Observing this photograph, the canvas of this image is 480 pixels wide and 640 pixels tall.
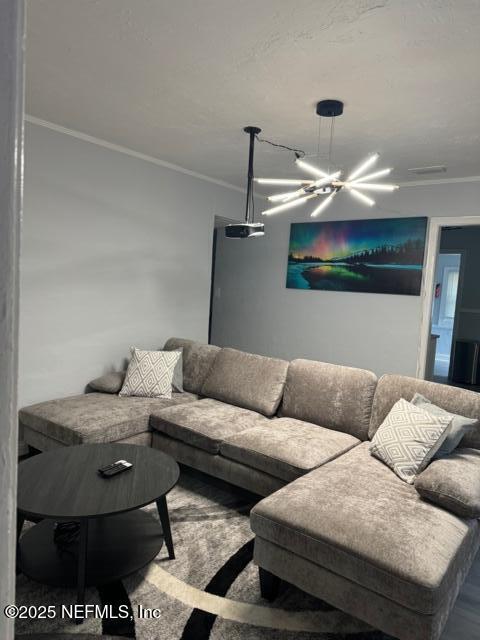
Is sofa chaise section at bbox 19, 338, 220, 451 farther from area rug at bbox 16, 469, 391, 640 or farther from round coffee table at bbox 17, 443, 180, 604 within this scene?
area rug at bbox 16, 469, 391, 640

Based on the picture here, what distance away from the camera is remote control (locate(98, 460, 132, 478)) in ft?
7.19

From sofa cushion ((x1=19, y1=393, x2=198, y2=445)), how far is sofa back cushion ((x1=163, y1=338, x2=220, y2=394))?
432 mm

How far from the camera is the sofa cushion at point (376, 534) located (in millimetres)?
1633

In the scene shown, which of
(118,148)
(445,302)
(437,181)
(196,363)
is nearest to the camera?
(118,148)

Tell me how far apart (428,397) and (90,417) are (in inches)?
89.4

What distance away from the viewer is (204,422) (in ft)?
10.2

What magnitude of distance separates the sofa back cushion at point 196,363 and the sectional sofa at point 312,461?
10 mm

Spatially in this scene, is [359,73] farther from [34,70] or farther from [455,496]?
[455,496]

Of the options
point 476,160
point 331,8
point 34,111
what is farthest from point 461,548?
point 34,111

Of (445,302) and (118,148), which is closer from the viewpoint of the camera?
(118,148)

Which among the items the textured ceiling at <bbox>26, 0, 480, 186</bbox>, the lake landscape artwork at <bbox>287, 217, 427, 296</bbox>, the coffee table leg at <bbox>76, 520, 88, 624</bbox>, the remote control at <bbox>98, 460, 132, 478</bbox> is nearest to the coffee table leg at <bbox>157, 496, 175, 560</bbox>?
the remote control at <bbox>98, 460, 132, 478</bbox>

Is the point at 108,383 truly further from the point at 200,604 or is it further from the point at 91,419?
the point at 200,604

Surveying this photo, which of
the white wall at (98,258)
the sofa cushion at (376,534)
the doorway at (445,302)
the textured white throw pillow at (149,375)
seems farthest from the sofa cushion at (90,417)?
the doorway at (445,302)

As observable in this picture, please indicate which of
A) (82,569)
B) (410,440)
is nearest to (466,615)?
(410,440)
